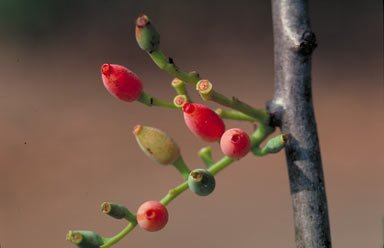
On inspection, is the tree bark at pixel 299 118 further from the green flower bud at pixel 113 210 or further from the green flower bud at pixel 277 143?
the green flower bud at pixel 113 210

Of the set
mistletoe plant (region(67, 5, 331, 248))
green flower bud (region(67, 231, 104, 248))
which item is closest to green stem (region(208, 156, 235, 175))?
mistletoe plant (region(67, 5, 331, 248))

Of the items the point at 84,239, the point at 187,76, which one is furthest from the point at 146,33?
the point at 84,239

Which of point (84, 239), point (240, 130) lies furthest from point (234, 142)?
point (84, 239)

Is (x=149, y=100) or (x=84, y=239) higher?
(x=149, y=100)

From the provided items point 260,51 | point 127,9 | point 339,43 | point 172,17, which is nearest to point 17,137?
point 127,9

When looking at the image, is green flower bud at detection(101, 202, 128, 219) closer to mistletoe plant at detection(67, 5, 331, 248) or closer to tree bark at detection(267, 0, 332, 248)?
mistletoe plant at detection(67, 5, 331, 248)

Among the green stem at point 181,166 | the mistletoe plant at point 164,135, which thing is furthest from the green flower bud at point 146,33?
the green stem at point 181,166

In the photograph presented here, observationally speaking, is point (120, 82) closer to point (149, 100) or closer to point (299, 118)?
point (149, 100)
